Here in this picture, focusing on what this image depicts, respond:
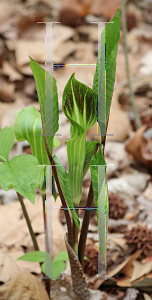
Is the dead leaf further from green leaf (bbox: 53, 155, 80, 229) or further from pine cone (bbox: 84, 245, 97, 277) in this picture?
green leaf (bbox: 53, 155, 80, 229)

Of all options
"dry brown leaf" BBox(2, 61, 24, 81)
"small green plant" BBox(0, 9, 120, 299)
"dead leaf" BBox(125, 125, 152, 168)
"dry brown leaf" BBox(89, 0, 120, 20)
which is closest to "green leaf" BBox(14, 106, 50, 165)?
"small green plant" BBox(0, 9, 120, 299)

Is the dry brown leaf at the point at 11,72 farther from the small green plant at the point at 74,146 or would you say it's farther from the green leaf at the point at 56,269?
the green leaf at the point at 56,269

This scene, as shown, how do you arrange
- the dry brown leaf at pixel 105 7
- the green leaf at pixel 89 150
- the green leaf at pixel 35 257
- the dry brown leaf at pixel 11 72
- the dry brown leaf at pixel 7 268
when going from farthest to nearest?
the dry brown leaf at pixel 105 7 < the dry brown leaf at pixel 11 72 < the dry brown leaf at pixel 7 268 < the green leaf at pixel 35 257 < the green leaf at pixel 89 150

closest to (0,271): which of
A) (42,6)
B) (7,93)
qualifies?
(7,93)

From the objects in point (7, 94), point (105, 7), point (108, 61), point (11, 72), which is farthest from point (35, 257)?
point (105, 7)

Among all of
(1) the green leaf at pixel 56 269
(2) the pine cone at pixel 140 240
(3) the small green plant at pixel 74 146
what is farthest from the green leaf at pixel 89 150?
(2) the pine cone at pixel 140 240

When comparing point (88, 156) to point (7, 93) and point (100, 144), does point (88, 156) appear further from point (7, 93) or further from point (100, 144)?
point (7, 93)
